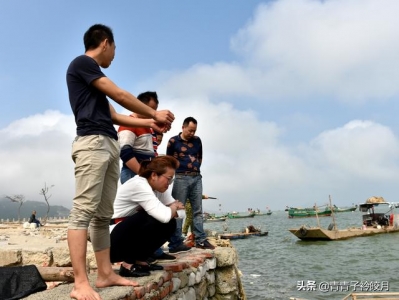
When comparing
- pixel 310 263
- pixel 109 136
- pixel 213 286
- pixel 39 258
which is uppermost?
pixel 109 136

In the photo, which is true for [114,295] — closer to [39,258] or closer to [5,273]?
[5,273]

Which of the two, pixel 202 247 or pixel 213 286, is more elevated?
pixel 202 247

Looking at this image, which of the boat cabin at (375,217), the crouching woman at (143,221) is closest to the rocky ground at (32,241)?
the crouching woman at (143,221)

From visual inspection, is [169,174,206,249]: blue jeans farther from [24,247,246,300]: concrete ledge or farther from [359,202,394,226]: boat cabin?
[359,202,394,226]: boat cabin

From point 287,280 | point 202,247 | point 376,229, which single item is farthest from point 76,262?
point 376,229

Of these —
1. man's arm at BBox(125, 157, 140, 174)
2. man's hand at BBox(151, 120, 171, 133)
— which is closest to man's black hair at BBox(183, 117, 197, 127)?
man's arm at BBox(125, 157, 140, 174)

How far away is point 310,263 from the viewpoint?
57.9ft

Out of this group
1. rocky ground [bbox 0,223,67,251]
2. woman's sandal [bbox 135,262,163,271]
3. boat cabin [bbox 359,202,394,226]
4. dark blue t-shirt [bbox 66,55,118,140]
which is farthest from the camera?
boat cabin [bbox 359,202,394,226]

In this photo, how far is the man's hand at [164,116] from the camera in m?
2.46

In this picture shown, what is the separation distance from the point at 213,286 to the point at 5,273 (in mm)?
2665

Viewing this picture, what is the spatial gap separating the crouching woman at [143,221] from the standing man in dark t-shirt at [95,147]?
296mm

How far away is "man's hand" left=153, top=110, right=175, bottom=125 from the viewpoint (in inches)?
96.7

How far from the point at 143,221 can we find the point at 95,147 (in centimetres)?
83

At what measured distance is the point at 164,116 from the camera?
8.05 ft
